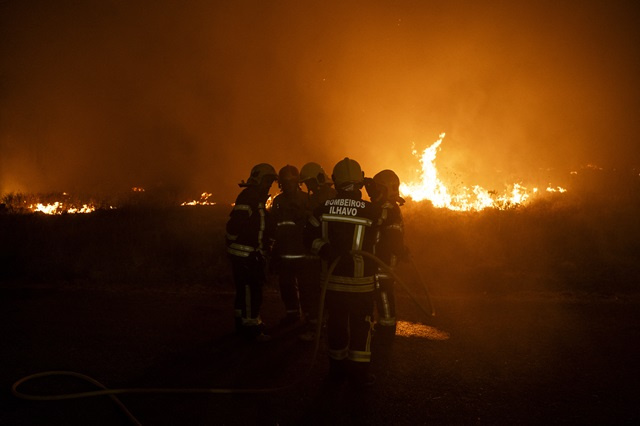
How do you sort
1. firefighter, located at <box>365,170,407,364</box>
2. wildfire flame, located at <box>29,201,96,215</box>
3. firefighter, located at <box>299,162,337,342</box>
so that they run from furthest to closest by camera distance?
wildfire flame, located at <box>29,201,96,215</box>
firefighter, located at <box>299,162,337,342</box>
firefighter, located at <box>365,170,407,364</box>

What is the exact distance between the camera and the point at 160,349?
5.29 metres

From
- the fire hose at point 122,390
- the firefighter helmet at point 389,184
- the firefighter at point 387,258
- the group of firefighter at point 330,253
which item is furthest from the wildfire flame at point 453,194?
the fire hose at point 122,390

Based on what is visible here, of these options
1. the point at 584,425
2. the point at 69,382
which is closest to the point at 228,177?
the point at 69,382

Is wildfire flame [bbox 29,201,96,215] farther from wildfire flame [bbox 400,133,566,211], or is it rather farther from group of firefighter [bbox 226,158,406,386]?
group of firefighter [bbox 226,158,406,386]

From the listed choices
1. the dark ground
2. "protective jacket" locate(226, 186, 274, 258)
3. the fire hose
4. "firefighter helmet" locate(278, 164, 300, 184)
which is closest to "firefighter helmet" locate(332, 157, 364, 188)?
the fire hose

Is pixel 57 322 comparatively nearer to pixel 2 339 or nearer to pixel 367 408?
pixel 2 339

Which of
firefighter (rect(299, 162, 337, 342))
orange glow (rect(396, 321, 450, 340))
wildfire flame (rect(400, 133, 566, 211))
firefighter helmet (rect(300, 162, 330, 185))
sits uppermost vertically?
wildfire flame (rect(400, 133, 566, 211))

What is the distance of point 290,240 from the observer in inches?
241

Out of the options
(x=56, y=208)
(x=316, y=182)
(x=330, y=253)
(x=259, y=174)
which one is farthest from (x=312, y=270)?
(x=56, y=208)

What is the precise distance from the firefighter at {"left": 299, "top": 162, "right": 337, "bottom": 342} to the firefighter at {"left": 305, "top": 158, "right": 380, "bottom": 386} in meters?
1.10

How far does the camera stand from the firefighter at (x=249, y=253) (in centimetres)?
563

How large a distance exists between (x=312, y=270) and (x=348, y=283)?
1.84 meters

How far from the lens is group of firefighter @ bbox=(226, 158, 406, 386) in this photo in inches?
169

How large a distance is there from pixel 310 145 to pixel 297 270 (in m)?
21.5
